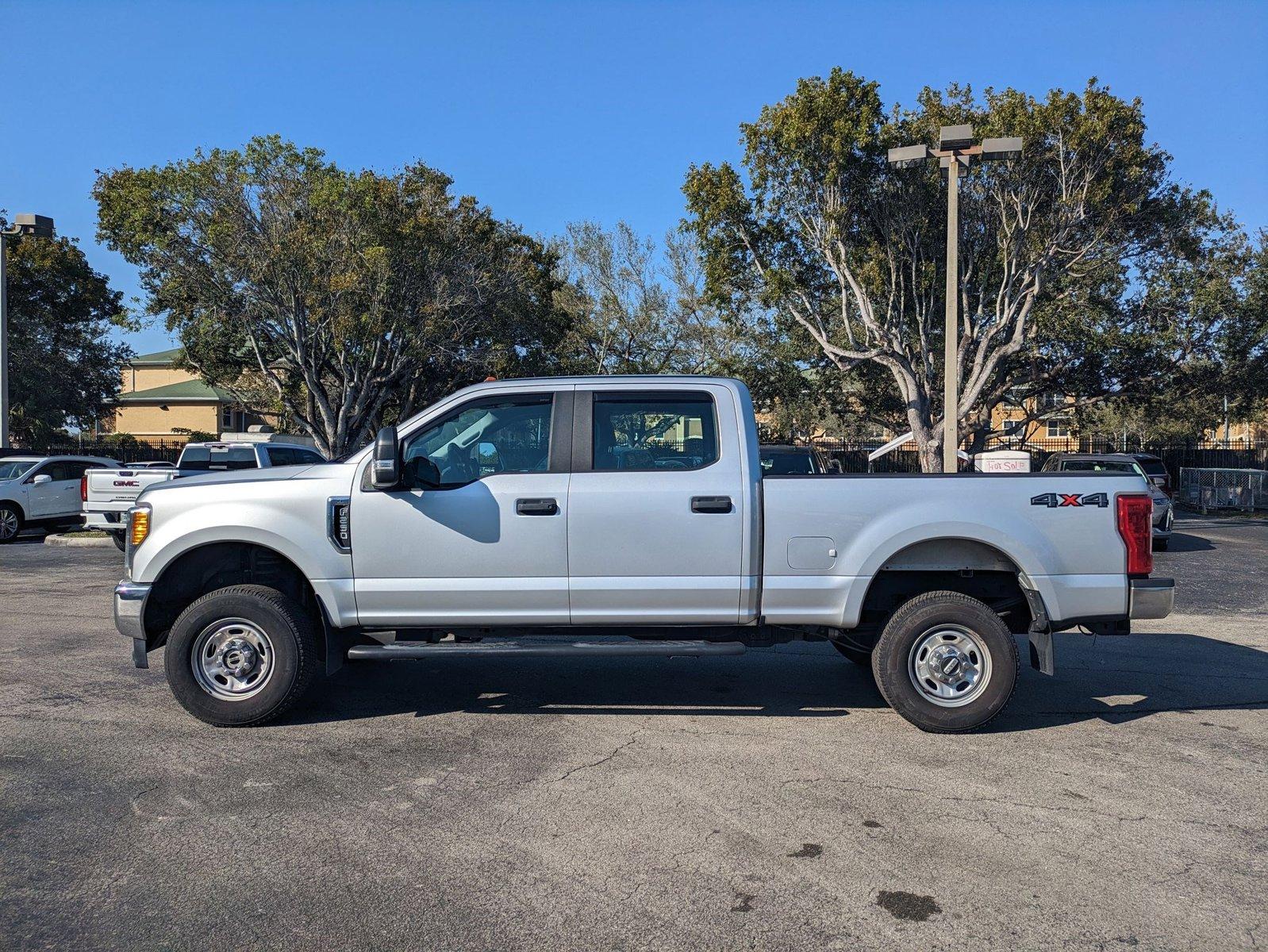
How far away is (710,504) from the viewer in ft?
19.6

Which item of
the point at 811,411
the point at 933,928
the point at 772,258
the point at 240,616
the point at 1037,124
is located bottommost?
the point at 933,928

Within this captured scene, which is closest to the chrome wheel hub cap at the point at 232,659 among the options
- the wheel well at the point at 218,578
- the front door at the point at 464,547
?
the wheel well at the point at 218,578

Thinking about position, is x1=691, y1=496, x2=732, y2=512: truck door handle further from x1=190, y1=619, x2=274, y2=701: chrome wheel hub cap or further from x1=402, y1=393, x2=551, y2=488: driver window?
x1=190, y1=619, x2=274, y2=701: chrome wheel hub cap

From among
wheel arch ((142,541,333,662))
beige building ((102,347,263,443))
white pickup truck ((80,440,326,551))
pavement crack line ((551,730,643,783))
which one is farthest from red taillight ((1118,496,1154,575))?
beige building ((102,347,263,443))

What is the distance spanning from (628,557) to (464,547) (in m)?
0.98

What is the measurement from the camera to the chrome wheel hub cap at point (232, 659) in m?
6.08

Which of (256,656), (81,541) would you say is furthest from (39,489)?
(256,656)

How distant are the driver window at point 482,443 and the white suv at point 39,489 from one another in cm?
1521

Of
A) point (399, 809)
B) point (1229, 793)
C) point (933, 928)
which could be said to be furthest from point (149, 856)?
point (1229, 793)

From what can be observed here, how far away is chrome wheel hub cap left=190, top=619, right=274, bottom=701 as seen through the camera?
6078 mm

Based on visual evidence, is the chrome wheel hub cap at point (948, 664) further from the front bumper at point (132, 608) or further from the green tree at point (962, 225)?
the green tree at point (962, 225)

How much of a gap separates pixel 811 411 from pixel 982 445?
10228 mm

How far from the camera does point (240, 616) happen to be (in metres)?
6.05

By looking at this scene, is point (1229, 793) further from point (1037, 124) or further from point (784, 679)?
point (1037, 124)
